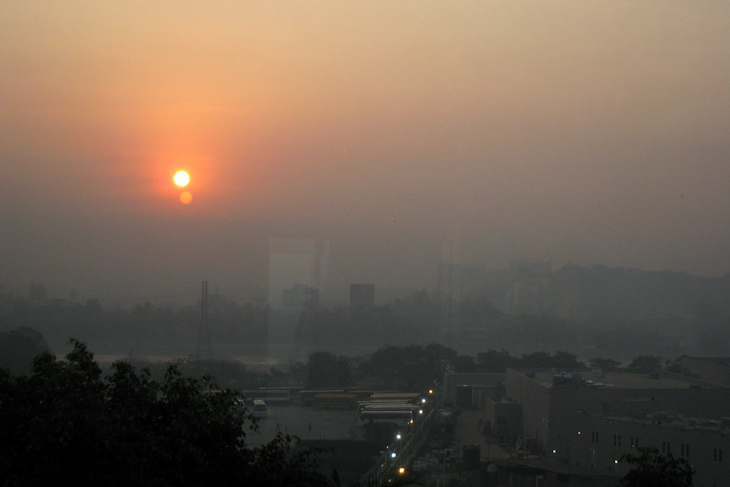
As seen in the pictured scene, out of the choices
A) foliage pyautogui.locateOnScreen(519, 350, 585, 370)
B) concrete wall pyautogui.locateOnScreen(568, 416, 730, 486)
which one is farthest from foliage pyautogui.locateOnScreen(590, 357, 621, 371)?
concrete wall pyautogui.locateOnScreen(568, 416, 730, 486)

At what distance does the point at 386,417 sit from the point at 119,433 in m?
9.89

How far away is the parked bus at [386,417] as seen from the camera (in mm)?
11734

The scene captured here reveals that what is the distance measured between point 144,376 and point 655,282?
2635cm

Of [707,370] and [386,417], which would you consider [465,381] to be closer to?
[386,417]

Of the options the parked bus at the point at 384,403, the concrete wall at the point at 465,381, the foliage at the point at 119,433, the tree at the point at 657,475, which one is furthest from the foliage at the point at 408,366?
the foliage at the point at 119,433

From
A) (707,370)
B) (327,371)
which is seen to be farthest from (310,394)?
(707,370)

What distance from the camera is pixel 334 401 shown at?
46.5ft

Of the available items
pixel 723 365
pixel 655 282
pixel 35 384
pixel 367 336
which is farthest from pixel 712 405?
pixel 655 282

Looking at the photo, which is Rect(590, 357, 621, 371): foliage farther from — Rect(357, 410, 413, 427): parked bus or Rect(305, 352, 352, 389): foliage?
Rect(357, 410, 413, 427): parked bus

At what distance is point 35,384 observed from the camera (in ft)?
8.92

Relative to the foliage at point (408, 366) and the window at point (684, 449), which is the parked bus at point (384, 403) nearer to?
the foliage at point (408, 366)

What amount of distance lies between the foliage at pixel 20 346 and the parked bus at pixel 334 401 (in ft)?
20.5

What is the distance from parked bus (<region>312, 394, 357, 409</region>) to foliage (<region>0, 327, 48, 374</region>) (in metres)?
6.24

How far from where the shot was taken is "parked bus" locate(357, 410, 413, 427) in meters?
11.7
